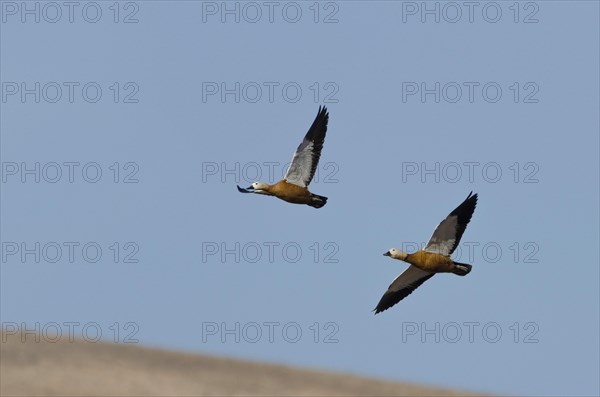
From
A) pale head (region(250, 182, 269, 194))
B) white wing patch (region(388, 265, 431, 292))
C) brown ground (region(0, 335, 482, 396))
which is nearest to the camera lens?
pale head (region(250, 182, 269, 194))

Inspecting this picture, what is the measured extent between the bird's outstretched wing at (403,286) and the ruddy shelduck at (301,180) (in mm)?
3138

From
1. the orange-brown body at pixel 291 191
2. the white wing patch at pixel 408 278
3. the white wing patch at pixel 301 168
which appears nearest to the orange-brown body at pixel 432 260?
the white wing patch at pixel 408 278

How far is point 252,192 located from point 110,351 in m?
31.7

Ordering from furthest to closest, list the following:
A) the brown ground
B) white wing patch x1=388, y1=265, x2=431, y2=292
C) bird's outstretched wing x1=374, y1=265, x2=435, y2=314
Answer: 1. the brown ground
2. bird's outstretched wing x1=374, y1=265, x2=435, y2=314
3. white wing patch x1=388, y1=265, x2=431, y2=292

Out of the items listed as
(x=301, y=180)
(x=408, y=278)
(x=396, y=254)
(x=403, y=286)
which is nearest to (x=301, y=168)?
(x=301, y=180)

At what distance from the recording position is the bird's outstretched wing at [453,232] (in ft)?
119

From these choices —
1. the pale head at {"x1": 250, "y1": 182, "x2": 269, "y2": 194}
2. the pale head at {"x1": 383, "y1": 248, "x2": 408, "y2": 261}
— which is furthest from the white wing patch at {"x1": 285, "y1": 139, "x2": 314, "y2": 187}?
the pale head at {"x1": 383, "y1": 248, "x2": 408, "y2": 261}

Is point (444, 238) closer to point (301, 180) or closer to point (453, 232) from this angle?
point (453, 232)

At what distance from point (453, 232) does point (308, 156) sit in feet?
14.4

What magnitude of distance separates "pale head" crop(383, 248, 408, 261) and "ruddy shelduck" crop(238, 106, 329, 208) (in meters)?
2.22

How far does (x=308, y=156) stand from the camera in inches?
1499

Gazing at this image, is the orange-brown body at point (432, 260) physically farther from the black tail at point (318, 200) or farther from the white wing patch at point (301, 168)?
the white wing patch at point (301, 168)

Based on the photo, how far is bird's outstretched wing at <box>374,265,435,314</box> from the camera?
127ft

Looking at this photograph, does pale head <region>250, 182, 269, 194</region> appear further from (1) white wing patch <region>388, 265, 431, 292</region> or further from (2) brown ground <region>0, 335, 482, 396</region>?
(2) brown ground <region>0, 335, 482, 396</region>
